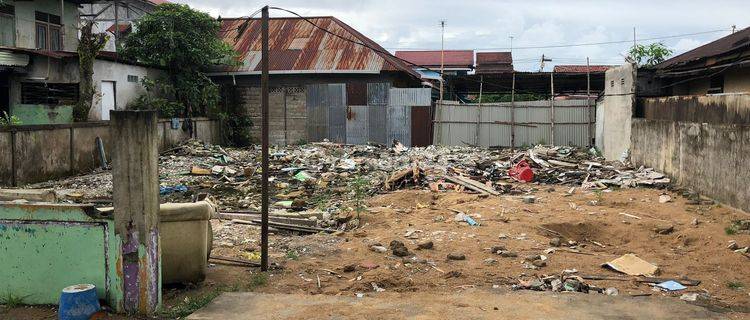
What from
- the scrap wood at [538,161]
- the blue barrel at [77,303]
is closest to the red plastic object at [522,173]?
the scrap wood at [538,161]

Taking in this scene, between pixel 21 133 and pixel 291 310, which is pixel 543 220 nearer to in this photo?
pixel 291 310

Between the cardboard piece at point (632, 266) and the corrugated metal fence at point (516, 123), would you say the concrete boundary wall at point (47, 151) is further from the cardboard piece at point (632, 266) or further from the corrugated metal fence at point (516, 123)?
the cardboard piece at point (632, 266)

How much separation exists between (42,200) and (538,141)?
18401 millimetres

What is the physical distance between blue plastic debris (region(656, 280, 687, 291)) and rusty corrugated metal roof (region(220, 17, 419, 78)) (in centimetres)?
1625

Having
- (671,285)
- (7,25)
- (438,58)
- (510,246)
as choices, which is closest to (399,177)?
(510,246)

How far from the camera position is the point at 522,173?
46.1 feet

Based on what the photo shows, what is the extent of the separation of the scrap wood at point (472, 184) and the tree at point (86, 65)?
34.1 ft

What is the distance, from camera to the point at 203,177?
1488 centimetres

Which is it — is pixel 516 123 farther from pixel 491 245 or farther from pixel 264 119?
pixel 264 119

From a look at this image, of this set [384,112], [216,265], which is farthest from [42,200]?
[384,112]

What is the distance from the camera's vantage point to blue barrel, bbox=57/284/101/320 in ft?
15.3

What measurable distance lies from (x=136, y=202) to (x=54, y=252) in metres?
0.96

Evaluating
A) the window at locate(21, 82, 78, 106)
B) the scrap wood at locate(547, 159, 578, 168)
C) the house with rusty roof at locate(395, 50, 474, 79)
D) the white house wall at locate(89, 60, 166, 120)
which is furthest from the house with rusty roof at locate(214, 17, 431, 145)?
the house with rusty roof at locate(395, 50, 474, 79)

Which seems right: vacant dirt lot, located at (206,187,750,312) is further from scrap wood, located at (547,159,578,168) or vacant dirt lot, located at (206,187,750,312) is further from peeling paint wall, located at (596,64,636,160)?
peeling paint wall, located at (596,64,636,160)
